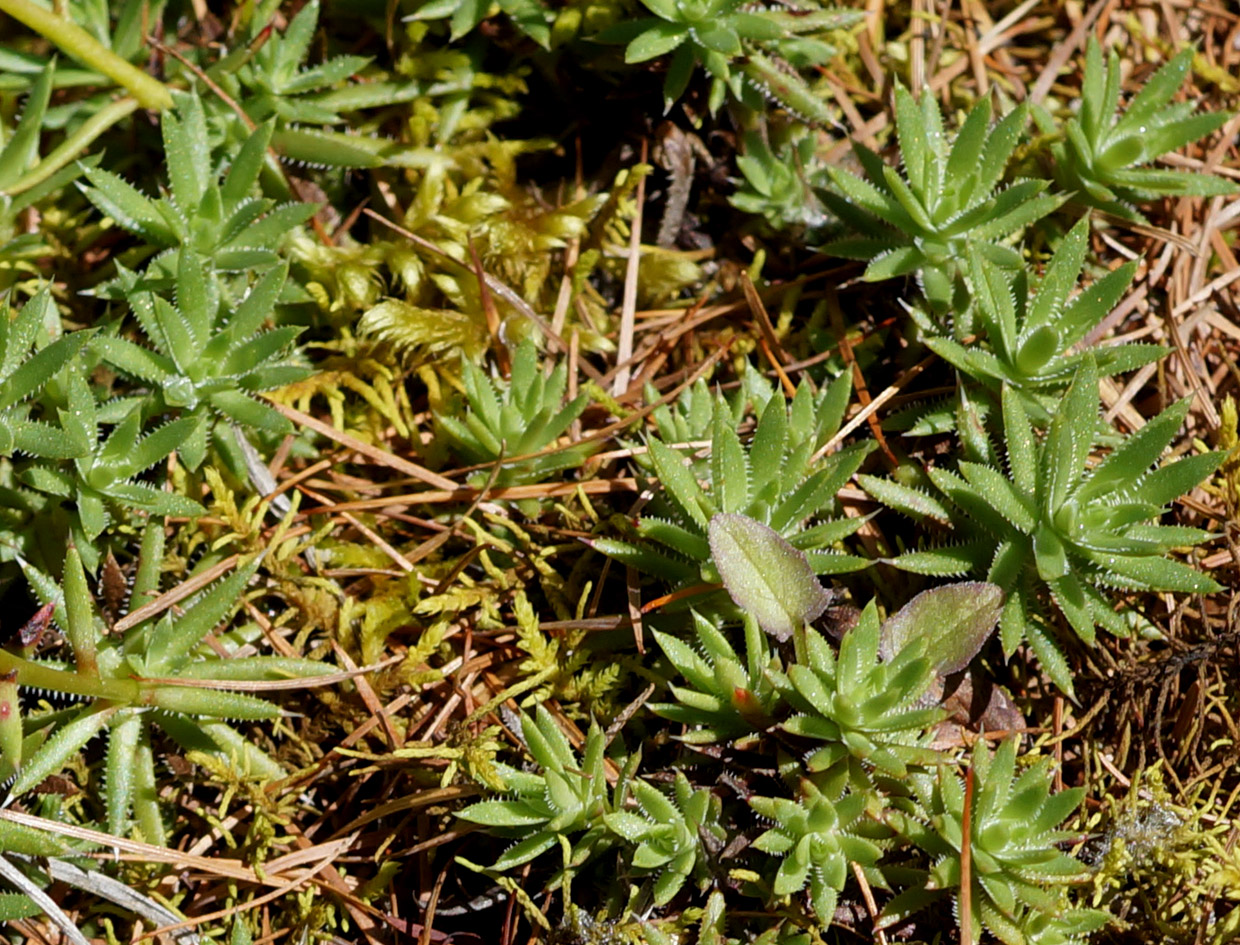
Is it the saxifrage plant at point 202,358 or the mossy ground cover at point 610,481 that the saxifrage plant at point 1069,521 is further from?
the saxifrage plant at point 202,358

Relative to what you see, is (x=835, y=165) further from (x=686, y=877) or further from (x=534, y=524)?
(x=686, y=877)

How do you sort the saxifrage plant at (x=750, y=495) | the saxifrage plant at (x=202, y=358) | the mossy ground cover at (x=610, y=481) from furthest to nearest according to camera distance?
the saxifrage plant at (x=202, y=358)
the saxifrage plant at (x=750, y=495)
the mossy ground cover at (x=610, y=481)

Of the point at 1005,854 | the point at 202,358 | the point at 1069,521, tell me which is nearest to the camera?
the point at 1005,854

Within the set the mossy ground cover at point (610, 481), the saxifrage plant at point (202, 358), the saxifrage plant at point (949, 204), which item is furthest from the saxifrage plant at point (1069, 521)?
the saxifrage plant at point (202, 358)

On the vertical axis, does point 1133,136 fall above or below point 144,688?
above

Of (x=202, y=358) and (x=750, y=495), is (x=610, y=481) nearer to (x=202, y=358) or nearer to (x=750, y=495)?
(x=750, y=495)

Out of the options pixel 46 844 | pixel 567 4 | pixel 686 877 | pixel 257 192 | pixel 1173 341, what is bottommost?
pixel 686 877

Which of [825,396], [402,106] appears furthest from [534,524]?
[402,106]

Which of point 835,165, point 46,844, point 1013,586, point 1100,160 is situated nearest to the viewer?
point 46,844

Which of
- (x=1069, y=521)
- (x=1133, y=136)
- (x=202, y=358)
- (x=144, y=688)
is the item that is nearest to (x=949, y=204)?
(x=1133, y=136)
